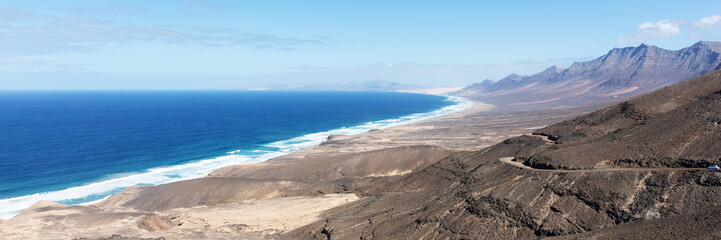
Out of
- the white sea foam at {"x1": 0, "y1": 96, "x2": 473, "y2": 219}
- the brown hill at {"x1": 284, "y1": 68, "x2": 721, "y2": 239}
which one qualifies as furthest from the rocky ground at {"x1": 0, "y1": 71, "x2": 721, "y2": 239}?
the white sea foam at {"x1": 0, "y1": 96, "x2": 473, "y2": 219}

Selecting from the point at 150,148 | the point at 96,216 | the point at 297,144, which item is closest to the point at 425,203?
the point at 96,216

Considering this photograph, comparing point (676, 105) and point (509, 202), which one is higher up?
point (676, 105)

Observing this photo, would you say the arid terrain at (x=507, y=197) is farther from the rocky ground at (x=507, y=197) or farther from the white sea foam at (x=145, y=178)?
the white sea foam at (x=145, y=178)

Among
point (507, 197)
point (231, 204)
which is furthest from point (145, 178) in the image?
point (507, 197)

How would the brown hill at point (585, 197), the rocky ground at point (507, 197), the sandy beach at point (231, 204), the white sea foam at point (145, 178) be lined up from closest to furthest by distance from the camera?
1. the brown hill at point (585, 197)
2. the rocky ground at point (507, 197)
3. the sandy beach at point (231, 204)
4. the white sea foam at point (145, 178)

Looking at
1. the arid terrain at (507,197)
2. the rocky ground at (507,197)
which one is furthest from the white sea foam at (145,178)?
the rocky ground at (507,197)

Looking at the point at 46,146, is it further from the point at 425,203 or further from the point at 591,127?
the point at 591,127

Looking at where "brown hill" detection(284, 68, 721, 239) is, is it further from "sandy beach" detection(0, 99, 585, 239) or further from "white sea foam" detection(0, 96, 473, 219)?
"white sea foam" detection(0, 96, 473, 219)

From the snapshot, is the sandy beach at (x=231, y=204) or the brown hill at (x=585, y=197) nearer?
the brown hill at (x=585, y=197)
